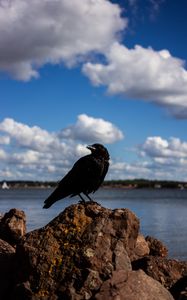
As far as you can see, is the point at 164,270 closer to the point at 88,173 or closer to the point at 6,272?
the point at 88,173

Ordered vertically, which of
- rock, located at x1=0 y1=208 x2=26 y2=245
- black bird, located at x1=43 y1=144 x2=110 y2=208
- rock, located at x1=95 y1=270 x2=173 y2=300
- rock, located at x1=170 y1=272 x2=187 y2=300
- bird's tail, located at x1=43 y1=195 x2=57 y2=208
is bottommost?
rock, located at x1=170 y1=272 x2=187 y2=300

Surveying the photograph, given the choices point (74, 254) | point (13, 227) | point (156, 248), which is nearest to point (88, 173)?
point (74, 254)

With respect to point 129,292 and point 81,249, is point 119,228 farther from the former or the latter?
point 129,292

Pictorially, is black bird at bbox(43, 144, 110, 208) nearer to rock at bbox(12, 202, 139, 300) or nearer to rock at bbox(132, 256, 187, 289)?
rock at bbox(12, 202, 139, 300)

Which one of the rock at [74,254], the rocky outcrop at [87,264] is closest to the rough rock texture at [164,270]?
the rocky outcrop at [87,264]

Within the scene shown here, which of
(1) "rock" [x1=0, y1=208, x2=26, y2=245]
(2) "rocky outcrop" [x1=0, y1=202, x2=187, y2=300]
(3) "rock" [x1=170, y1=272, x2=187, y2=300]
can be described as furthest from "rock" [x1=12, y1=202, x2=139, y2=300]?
(1) "rock" [x1=0, y1=208, x2=26, y2=245]

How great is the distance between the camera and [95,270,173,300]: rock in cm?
873

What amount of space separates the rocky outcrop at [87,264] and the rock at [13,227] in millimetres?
7549

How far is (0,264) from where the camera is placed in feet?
36.2

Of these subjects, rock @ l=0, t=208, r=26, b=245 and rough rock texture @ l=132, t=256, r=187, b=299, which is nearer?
rough rock texture @ l=132, t=256, r=187, b=299

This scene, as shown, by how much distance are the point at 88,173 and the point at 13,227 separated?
700 cm

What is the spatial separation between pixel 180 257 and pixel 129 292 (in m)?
19.7

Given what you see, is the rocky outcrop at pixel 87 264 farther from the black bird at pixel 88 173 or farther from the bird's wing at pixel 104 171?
the bird's wing at pixel 104 171

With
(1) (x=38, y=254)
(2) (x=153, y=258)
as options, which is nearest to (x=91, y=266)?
(1) (x=38, y=254)
